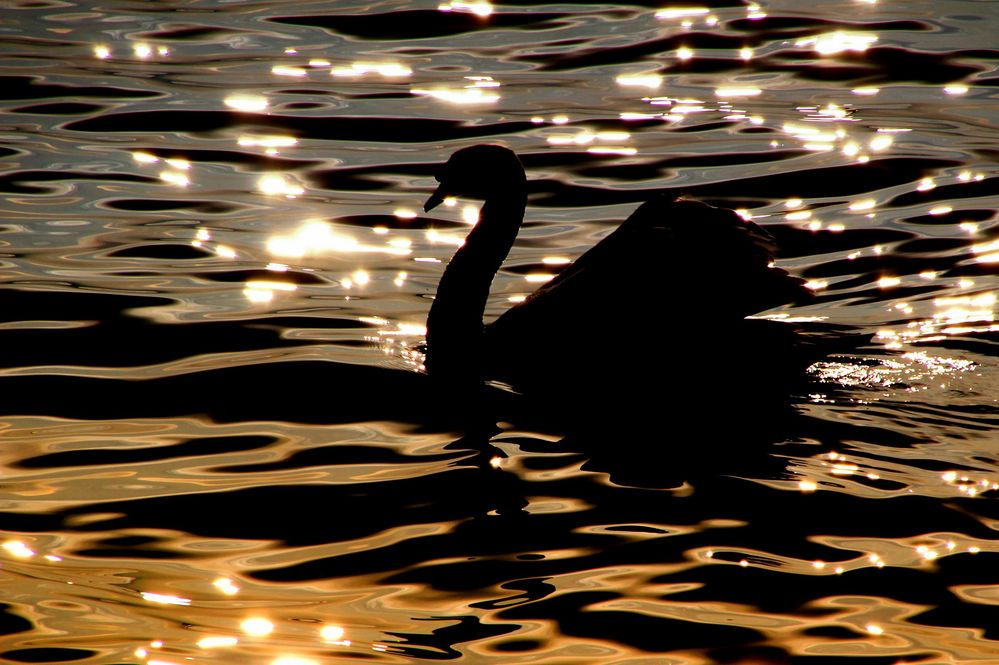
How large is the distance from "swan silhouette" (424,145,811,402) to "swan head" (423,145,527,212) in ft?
2.39

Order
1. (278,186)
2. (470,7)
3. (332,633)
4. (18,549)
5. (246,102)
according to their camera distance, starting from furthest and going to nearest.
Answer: (470,7) < (246,102) < (278,186) < (18,549) < (332,633)

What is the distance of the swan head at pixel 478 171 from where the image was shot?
795 cm

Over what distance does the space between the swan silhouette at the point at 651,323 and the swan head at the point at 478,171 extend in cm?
73

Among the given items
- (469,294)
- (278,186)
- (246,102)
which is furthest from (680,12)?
(469,294)

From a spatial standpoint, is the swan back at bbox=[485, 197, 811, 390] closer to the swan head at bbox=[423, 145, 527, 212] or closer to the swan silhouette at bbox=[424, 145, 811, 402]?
the swan silhouette at bbox=[424, 145, 811, 402]

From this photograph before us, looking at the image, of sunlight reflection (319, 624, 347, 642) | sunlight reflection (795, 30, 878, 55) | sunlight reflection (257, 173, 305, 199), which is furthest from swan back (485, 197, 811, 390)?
sunlight reflection (795, 30, 878, 55)

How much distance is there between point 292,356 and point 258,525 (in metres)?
2.36

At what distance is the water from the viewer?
4707 mm

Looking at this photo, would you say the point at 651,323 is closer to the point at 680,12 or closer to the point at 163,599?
the point at 163,599

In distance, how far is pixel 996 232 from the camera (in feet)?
33.2

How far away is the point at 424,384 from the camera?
735 cm

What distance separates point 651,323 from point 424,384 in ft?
4.19

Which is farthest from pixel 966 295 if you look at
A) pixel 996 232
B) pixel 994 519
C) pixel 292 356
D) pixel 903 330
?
pixel 292 356

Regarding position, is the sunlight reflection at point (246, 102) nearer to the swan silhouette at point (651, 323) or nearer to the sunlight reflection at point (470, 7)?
the sunlight reflection at point (470, 7)
